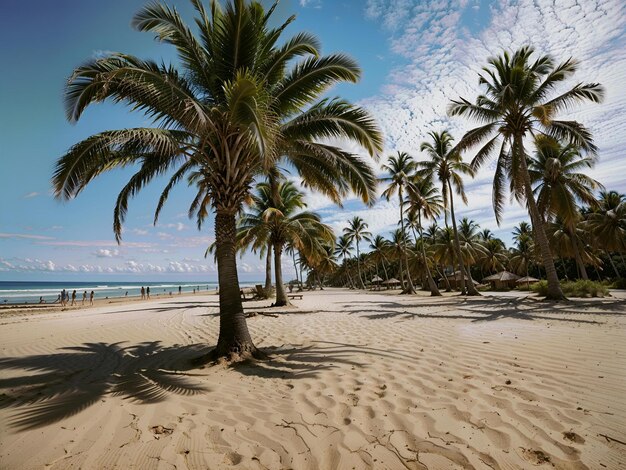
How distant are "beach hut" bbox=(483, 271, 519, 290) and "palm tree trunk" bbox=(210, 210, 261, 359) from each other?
3984cm

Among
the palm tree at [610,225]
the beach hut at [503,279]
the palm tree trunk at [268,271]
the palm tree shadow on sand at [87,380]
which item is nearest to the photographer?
the palm tree shadow on sand at [87,380]

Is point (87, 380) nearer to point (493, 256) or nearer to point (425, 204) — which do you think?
point (425, 204)

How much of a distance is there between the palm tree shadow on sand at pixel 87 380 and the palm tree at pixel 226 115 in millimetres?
1274

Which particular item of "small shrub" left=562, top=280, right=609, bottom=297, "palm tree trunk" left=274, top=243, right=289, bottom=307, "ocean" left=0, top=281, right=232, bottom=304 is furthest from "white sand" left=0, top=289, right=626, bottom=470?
"ocean" left=0, top=281, right=232, bottom=304

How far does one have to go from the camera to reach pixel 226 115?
564 cm

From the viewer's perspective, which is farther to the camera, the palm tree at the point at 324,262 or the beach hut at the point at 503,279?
the beach hut at the point at 503,279

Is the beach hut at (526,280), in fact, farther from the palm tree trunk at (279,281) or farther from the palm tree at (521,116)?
the palm tree trunk at (279,281)

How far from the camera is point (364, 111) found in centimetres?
688

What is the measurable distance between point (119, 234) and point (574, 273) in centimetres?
5908

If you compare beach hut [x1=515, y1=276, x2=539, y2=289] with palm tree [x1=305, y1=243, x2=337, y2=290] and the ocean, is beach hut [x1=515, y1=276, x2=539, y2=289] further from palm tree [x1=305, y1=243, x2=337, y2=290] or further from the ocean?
the ocean

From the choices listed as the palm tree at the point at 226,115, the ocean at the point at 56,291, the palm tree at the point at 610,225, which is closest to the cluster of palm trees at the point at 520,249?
the palm tree at the point at 610,225

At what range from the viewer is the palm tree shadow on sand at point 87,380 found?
3.81 metres

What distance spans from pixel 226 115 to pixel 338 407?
507 centimetres

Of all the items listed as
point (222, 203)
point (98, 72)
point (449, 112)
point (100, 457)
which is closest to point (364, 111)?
point (222, 203)
